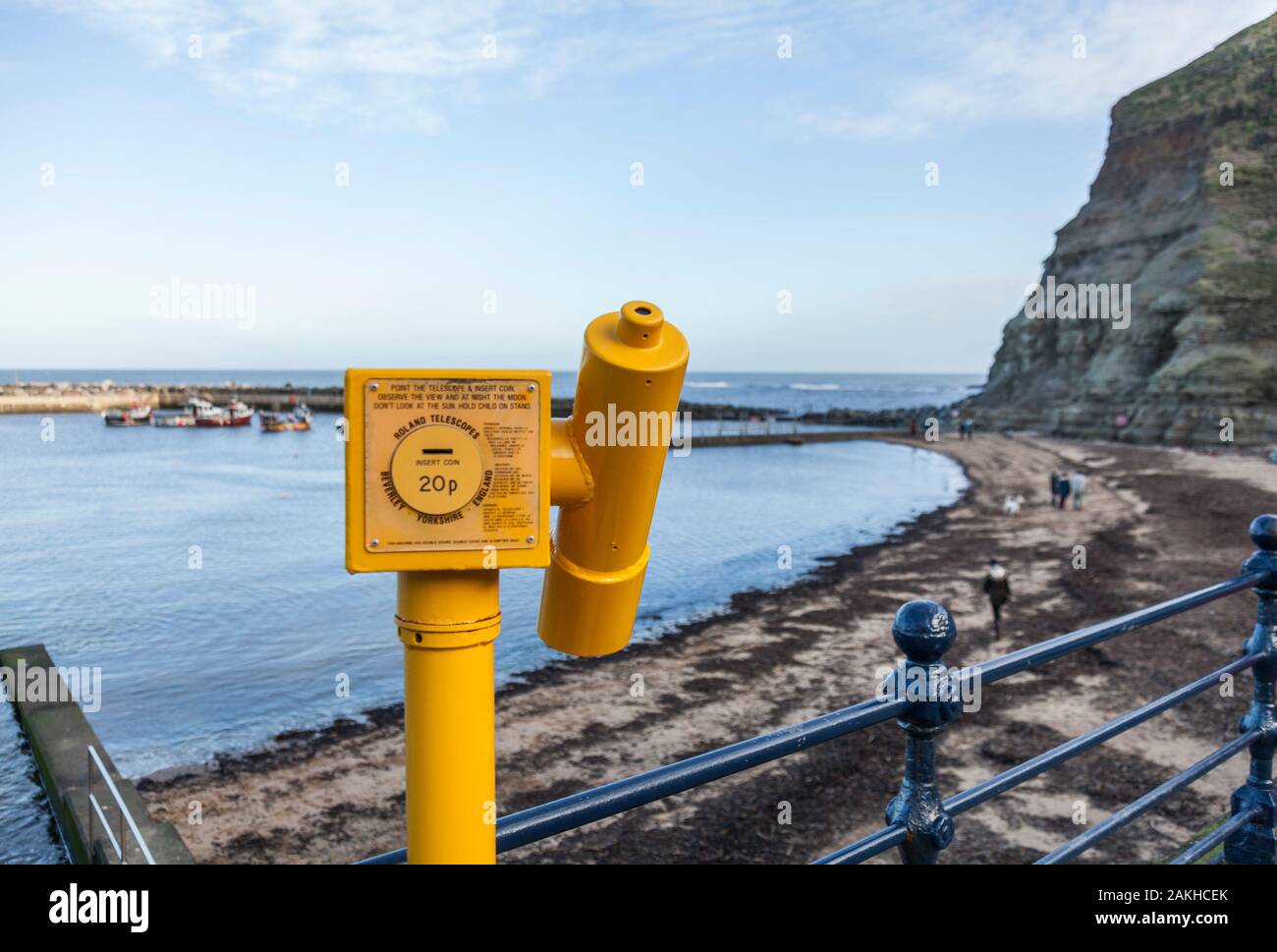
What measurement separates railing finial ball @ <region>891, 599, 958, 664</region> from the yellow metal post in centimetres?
88

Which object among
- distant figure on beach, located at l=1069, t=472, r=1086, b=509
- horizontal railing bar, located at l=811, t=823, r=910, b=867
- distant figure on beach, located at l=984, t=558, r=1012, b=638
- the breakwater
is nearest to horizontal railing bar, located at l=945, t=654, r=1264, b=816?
horizontal railing bar, located at l=811, t=823, r=910, b=867

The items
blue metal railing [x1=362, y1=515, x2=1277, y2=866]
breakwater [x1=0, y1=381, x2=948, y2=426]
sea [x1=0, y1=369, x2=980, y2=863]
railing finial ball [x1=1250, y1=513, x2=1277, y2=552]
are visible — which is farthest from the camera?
breakwater [x1=0, y1=381, x2=948, y2=426]

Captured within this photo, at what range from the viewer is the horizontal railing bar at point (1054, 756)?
209cm

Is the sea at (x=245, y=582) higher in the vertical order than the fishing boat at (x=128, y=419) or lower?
lower

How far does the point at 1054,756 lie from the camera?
237 cm

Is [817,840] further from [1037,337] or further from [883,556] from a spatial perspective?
[1037,337]

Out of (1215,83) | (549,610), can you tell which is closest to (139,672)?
(549,610)

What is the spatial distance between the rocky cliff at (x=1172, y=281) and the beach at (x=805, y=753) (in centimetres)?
3216

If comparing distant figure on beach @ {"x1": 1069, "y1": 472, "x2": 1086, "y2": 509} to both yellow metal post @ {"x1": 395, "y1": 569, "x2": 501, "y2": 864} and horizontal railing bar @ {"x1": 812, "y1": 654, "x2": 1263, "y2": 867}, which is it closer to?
horizontal railing bar @ {"x1": 812, "y1": 654, "x2": 1263, "y2": 867}

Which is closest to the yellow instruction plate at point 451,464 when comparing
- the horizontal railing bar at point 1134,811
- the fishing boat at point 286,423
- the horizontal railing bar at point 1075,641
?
the horizontal railing bar at point 1075,641

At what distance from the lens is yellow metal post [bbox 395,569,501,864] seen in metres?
1.57

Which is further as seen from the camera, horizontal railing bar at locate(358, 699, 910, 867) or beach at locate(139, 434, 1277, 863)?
beach at locate(139, 434, 1277, 863)

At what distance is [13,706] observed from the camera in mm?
13414

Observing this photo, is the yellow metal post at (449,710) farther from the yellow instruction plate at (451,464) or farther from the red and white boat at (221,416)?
the red and white boat at (221,416)
